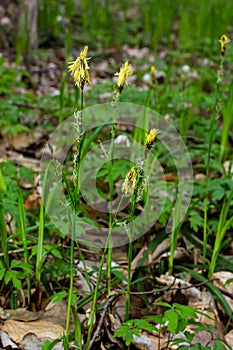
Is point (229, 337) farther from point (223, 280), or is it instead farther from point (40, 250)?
point (40, 250)

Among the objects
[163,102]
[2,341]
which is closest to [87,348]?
[2,341]

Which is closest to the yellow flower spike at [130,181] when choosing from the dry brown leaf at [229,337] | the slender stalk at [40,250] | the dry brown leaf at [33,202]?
the slender stalk at [40,250]

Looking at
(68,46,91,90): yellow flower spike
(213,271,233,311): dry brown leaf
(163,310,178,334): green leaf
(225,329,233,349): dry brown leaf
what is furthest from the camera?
(213,271,233,311): dry brown leaf

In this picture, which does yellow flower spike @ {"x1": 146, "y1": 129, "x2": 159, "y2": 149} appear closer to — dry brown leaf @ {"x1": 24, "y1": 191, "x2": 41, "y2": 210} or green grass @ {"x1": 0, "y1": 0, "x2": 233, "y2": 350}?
green grass @ {"x1": 0, "y1": 0, "x2": 233, "y2": 350}

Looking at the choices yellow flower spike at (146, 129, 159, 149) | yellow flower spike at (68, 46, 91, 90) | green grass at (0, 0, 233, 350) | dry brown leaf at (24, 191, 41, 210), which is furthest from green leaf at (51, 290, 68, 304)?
dry brown leaf at (24, 191, 41, 210)

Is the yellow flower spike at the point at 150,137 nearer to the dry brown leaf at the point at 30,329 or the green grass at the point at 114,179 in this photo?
the green grass at the point at 114,179

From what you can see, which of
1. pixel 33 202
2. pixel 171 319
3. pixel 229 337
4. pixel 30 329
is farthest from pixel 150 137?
pixel 33 202

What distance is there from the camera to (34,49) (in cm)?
445

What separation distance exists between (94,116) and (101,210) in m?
0.60

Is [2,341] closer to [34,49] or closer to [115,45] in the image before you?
[34,49]

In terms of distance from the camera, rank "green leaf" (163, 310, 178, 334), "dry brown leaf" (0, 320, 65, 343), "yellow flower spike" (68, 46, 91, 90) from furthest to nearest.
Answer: "dry brown leaf" (0, 320, 65, 343) → "green leaf" (163, 310, 178, 334) → "yellow flower spike" (68, 46, 91, 90)

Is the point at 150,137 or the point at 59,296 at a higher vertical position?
the point at 150,137

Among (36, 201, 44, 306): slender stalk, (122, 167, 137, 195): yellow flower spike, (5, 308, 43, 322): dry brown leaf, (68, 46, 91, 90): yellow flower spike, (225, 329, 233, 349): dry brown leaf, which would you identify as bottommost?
(225, 329, 233, 349): dry brown leaf

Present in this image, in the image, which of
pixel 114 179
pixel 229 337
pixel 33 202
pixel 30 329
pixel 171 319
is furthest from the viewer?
pixel 33 202
